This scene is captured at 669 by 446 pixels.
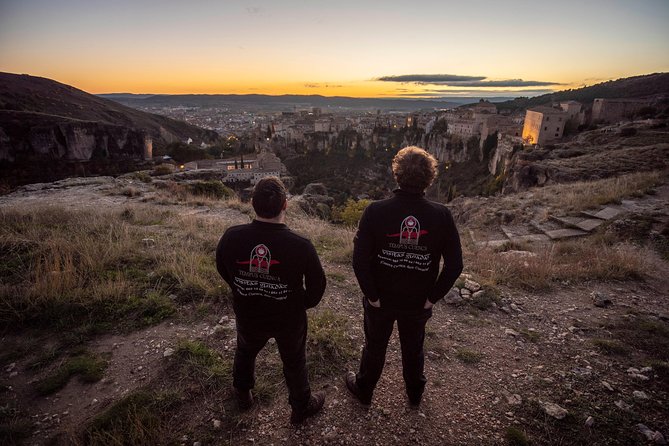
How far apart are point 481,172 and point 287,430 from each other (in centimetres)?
5209

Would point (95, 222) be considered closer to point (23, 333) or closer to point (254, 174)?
point (23, 333)

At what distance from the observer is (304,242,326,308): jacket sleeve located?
229 centimetres

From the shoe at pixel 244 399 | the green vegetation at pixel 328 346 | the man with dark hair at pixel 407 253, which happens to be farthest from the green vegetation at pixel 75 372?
the man with dark hair at pixel 407 253

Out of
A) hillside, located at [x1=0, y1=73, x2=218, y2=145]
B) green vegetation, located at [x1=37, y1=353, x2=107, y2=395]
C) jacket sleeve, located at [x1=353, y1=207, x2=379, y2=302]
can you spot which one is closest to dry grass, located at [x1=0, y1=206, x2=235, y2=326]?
green vegetation, located at [x1=37, y1=353, x2=107, y2=395]

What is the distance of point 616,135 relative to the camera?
2619cm

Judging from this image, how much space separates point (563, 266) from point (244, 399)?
607cm

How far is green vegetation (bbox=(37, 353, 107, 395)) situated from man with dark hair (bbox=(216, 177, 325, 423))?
154 centimetres

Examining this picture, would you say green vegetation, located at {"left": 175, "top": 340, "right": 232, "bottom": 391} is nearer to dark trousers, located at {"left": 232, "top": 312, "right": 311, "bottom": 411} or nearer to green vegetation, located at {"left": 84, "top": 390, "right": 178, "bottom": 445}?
green vegetation, located at {"left": 84, "top": 390, "right": 178, "bottom": 445}

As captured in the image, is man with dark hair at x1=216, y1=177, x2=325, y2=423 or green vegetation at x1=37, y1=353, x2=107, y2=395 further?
green vegetation at x1=37, y1=353, x2=107, y2=395

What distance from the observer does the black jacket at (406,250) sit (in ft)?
7.77

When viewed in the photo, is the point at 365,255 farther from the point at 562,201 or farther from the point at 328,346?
the point at 562,201

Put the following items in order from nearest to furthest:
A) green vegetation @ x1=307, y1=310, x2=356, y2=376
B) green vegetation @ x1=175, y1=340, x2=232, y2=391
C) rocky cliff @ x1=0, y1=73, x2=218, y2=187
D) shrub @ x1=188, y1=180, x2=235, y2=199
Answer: green vegetation @ x1=175, y1=340, x2=232, y2=391 < green vegetation @ x1=307, y1=310, x2=356, y2=376 < shrub @ x1=188, y1=180, x2=235, y2=199 < rocky cliff @ x1=0, y1=73, x2=218, y2=187

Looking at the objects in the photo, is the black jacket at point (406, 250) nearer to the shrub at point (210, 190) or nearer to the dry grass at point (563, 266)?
the dry grass at point (563, 266)

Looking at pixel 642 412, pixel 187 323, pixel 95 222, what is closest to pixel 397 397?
pixel 642 412
